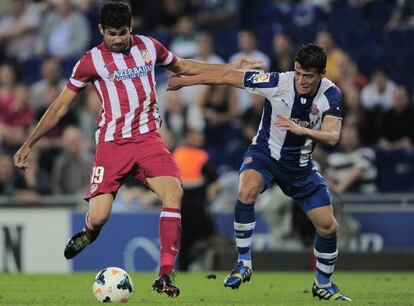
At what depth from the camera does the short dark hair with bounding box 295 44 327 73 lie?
8.78 metres

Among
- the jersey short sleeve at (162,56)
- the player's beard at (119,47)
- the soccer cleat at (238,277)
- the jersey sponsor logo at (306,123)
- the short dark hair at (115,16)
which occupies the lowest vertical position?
the soccer cleat at (238,277)

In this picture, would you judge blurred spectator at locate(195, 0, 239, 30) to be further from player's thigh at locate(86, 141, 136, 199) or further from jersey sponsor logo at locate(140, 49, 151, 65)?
player's thigh at locate(86, 141, 136, 199)

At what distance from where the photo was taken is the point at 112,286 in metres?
8.39

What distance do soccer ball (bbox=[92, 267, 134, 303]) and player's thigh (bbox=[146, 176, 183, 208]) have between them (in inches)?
29.3

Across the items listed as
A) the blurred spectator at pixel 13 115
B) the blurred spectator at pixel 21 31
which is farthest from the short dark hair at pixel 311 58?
the blurred spectator at pixel 21 31

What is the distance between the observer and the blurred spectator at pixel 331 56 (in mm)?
15883

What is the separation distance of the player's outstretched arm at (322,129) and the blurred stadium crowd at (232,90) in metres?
4.53

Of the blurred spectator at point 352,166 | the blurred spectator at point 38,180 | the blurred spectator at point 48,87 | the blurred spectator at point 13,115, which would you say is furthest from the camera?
the blurred spectator at point 48,87

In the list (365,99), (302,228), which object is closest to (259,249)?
(302,228)

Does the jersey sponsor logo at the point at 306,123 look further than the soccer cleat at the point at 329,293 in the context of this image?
Yes

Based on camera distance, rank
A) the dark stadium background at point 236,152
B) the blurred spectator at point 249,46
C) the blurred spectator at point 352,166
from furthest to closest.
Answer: the blurred spectator at point 249,46 → the blurred spectator at point 352,166 → the dark stadium background at point 236,152

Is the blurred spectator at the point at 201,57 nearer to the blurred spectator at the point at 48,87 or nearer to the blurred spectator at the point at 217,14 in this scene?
the blurred spectator at the point at 217,14

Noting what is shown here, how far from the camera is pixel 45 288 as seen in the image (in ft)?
35.6

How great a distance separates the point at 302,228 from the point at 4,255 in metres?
4.11
